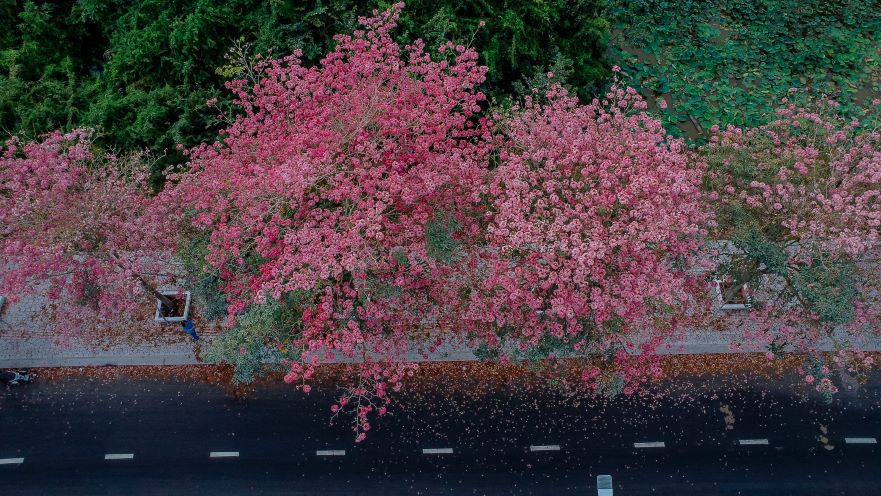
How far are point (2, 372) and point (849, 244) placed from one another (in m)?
27.2

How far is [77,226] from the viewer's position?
1546 cm

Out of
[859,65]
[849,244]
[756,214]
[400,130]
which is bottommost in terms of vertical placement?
[849,244]

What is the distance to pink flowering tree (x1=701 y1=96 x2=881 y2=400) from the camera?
48.8 ft

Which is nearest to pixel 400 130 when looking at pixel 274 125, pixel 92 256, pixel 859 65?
pixel 274 125

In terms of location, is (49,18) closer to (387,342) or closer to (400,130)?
(400,130)

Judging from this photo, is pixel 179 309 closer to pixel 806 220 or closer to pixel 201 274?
pixel 201 274

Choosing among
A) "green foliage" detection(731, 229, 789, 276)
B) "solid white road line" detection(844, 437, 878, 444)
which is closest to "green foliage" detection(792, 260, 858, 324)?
"green foliage" detection(731, 229, 789, 276)

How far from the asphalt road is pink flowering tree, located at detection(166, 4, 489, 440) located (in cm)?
341

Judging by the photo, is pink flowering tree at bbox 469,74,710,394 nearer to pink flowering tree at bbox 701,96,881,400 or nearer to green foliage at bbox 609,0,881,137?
pink flowering tree at bbox 701,96,881,400

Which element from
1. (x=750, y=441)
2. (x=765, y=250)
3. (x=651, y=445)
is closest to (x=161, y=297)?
(x=651, y=445)

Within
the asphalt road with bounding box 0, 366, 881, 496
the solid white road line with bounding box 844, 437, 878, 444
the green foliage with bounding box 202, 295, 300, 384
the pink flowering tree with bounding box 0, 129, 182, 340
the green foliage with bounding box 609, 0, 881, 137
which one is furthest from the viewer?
the green foliage with bounding box 609, 0, 881, 137

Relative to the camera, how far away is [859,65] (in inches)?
1061

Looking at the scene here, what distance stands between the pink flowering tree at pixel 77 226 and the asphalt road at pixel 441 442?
456cm

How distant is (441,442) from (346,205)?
9246 mm
